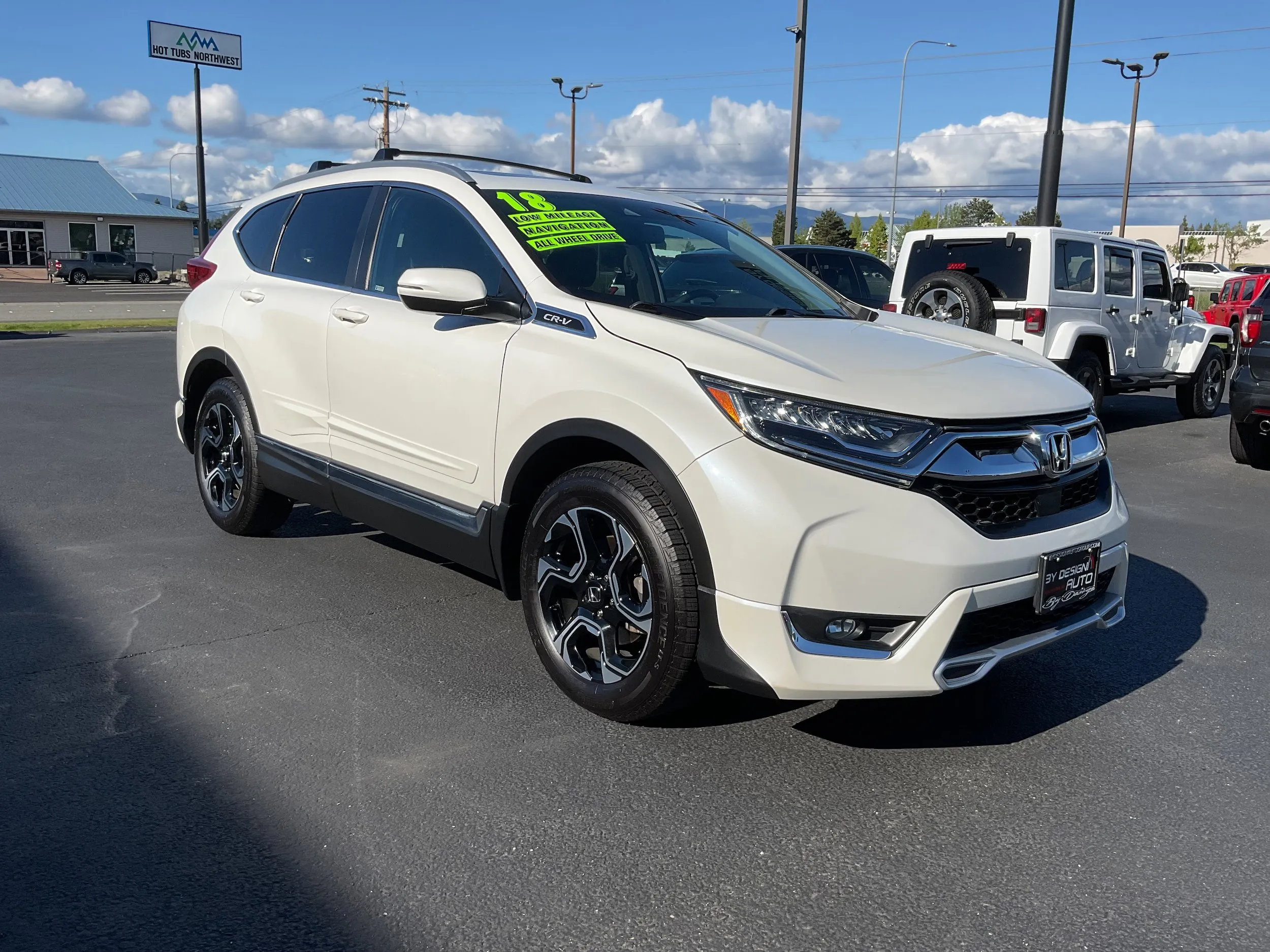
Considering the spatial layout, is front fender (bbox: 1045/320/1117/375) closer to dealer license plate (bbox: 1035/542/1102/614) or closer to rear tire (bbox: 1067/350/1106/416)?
rear tire (bbox: 1067/350/1106/416)

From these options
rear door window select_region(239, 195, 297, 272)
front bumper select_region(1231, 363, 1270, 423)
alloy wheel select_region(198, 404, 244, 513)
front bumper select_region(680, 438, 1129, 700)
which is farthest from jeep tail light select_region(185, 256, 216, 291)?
front bumper select_region(1231, 363, 1270, 423)

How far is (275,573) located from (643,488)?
103 inches

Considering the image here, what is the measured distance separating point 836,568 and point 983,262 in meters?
8.48

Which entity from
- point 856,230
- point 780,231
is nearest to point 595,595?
point 780,231

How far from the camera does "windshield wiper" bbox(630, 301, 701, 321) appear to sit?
3689 mm

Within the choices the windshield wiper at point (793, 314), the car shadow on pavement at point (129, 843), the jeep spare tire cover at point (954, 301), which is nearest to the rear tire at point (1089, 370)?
the jeep spare tire cover at point (954, 301)

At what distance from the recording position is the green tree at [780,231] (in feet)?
80.2

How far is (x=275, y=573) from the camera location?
5.23 meters

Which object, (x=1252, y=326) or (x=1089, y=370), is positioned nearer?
(x=1252, y=326)

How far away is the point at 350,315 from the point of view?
15.3 feet

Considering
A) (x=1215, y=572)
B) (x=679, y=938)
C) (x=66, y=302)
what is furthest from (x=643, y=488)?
(x=66, y=302)

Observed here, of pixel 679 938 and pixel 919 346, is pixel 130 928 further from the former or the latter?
pixel 919 346

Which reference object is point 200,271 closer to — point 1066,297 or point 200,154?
point 1066,297

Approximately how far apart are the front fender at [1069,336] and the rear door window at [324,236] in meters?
7.33
